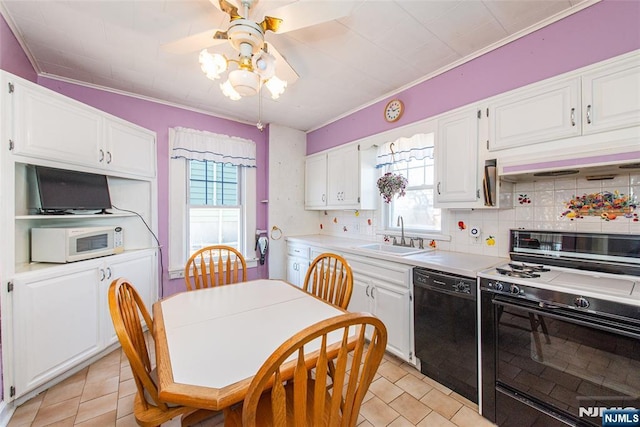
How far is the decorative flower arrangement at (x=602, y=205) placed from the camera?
59.8 inches

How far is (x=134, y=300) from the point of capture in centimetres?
129

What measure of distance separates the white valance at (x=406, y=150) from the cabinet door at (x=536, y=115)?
0.62 m

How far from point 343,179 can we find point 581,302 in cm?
234

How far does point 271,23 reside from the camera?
4.39ft

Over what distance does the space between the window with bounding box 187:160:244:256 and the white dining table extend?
5.45 ft

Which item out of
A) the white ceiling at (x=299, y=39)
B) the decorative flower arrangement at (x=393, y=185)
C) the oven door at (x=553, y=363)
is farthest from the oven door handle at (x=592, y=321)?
the white ceiling at (x=299, y=39)

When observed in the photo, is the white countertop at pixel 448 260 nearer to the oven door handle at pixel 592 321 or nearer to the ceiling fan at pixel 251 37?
the oven door handle at pixel 592 321

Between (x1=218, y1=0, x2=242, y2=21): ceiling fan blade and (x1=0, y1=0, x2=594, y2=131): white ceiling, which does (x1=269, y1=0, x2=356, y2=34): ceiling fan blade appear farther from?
(x1=218, y1=0, x2=242, y2=21): ceiling fan blade

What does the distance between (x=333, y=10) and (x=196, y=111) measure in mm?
2483

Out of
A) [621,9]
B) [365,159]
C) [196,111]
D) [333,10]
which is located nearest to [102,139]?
[196,111]

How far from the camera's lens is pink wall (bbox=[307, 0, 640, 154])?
4.81ft

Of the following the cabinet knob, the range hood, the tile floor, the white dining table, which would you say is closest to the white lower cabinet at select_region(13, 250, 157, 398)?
the tile floor

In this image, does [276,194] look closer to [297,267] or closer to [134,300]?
[297,267]

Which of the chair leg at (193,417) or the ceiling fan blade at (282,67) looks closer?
the chair leg at (193,417)
